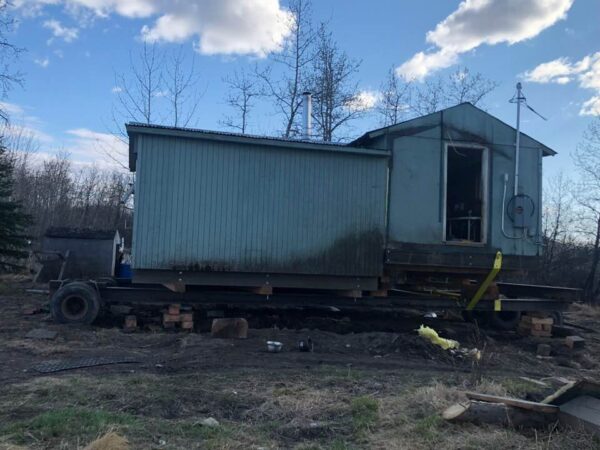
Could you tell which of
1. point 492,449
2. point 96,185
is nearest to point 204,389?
point 492,449

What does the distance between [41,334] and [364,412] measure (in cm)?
558

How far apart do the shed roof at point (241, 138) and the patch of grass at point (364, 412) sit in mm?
5062

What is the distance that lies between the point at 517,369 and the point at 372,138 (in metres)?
4.61

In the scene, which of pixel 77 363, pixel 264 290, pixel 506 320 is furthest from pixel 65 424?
pixel 506 320

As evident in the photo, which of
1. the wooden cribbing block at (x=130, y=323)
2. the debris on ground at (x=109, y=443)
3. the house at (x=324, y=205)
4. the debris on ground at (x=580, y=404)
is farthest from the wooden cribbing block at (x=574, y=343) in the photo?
the debris on ground at (x=109, y=443)

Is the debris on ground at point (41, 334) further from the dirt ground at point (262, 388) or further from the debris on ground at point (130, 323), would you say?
the debris on ground at point (130, 323)

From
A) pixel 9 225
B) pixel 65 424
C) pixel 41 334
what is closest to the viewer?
pixel 65 424

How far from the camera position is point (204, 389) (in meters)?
5.55

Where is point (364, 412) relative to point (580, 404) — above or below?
below

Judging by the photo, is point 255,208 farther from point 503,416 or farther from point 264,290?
point 503,416

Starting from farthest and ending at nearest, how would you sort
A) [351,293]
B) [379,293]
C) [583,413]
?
[379,293] → [351,293] → [583,413]

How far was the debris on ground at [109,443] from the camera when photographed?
3661 millimetres

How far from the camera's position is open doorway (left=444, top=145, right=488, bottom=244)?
9.83 m

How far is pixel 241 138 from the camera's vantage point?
29.7 feet
